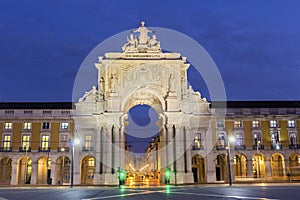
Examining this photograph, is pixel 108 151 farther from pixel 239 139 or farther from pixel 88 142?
pixel 239 139

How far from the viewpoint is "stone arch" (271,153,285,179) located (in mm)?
56281

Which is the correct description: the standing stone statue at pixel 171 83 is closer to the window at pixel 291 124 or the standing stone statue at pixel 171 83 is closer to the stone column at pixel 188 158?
the stone column at pixel 188 158

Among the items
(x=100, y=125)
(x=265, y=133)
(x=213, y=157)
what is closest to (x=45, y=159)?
(x=100, y=125)

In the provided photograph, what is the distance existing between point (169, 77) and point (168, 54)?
13.1 ft

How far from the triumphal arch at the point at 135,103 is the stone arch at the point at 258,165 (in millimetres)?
10910

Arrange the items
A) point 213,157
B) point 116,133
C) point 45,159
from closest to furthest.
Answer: point 116,133, point 213,157, point 45,159

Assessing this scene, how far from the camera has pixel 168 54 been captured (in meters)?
53.7

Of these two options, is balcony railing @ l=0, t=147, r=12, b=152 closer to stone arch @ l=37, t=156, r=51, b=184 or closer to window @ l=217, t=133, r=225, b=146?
stone arch @ l=37, t=156, r=51, b=184

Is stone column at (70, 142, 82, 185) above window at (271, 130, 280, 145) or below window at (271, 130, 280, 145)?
below

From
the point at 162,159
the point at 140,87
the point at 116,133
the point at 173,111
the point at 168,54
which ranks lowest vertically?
the point at 162,159

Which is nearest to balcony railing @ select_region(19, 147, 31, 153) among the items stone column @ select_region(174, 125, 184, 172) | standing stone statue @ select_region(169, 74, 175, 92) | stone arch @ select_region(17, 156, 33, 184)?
stone arch @ select_region(17, 156, 33, 184)

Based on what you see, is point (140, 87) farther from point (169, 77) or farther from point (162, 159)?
point (162, 159)

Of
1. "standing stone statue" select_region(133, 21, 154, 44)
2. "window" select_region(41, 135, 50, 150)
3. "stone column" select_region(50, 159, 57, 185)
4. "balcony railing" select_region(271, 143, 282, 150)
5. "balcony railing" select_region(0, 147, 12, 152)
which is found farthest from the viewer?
"balcony railing" select_region(271, 143, 282, 150)

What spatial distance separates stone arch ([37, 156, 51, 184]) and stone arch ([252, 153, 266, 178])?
113 ft
